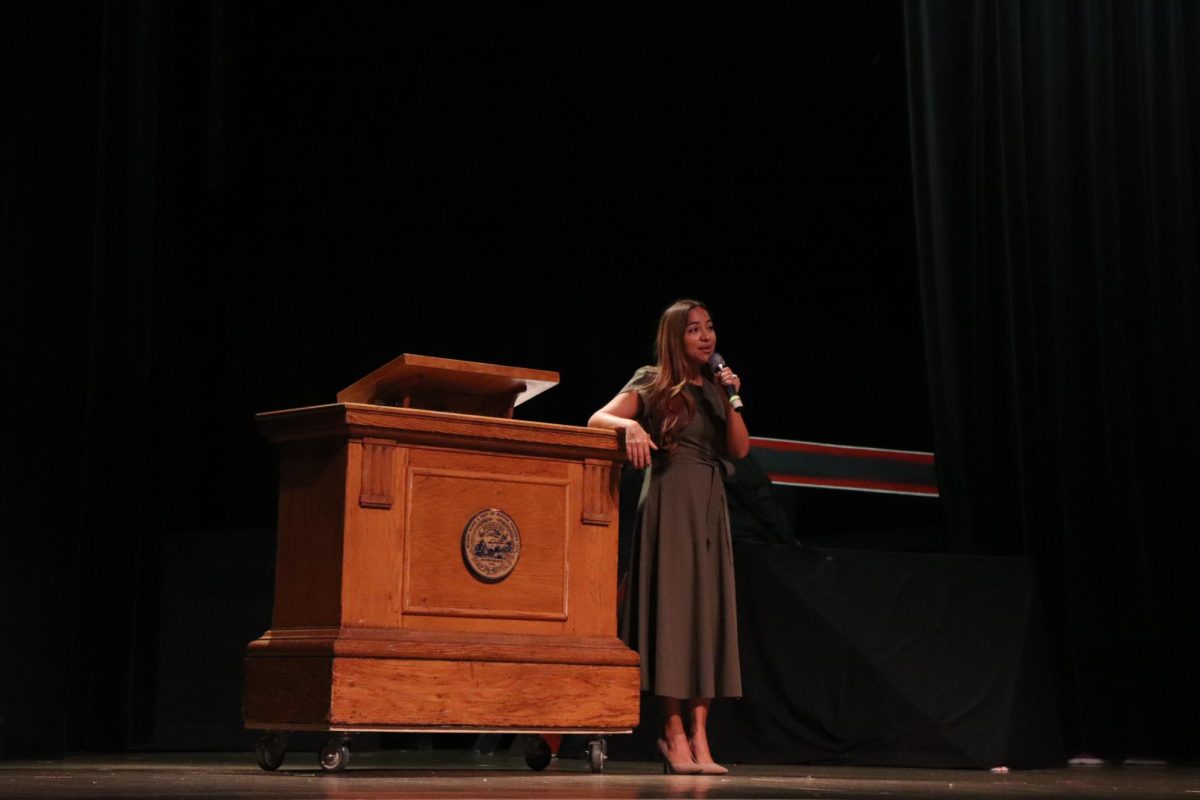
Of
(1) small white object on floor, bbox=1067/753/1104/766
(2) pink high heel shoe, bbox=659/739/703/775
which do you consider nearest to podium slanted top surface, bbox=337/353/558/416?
(2) pink high heel shoe, bbox=659/739/703/775

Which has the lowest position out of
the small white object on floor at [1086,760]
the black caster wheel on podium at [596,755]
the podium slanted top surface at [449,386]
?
the small white object on floor at [1086,760]

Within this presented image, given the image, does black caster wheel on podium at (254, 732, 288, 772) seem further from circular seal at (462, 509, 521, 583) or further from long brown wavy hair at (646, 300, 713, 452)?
long brown wavy hair at (646, 300, 713, 452)

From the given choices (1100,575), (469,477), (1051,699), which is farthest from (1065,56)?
(469,477)

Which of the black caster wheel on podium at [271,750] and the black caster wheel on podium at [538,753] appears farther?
the black caster wheel on podium at [538,753]

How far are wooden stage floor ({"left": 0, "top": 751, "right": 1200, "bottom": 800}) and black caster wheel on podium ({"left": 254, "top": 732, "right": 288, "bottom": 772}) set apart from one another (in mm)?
24

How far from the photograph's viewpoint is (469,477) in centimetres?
342

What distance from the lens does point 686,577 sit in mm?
3729

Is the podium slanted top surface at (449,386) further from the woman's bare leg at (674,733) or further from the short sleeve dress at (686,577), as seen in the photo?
the woman's bare leg at (674,733)

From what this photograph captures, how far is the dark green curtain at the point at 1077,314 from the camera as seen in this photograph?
5.15 m

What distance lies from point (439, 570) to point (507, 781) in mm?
525

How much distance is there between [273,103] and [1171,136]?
12.0 feet

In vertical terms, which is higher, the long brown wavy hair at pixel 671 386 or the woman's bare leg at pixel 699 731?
the long brown wavy hair at pixel 671 386

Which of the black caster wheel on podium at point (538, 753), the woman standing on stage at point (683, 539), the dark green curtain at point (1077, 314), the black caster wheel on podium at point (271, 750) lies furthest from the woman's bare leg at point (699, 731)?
the dark green curtain at point (1077, 314)

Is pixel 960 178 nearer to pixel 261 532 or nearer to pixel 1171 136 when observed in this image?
pixel 1171 136
